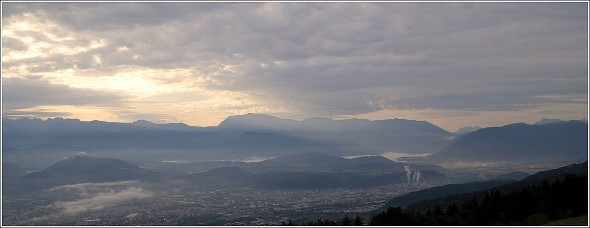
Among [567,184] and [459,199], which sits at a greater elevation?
[567,184]

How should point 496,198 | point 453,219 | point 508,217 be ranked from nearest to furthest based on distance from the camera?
1. point 453,219
2. point 508,217
3. point 496,198

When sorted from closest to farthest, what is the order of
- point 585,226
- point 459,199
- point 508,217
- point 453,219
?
point 585,226
point 453,219
point 508,217
point 459,199

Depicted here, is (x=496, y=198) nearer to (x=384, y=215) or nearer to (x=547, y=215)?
(x=547, y=215)

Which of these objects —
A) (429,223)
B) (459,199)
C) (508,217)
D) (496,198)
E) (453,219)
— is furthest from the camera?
(459,199)

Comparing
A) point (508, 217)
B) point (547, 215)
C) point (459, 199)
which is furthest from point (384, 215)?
point (459, 199)

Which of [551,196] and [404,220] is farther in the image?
[551,196]

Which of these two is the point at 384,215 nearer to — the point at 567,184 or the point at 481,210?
the point at 481,210

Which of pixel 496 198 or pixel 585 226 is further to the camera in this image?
pixel 496 198

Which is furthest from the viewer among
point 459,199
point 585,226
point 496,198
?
point 459,199

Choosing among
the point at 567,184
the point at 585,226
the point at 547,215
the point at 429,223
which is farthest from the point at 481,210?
the point at 585,226
